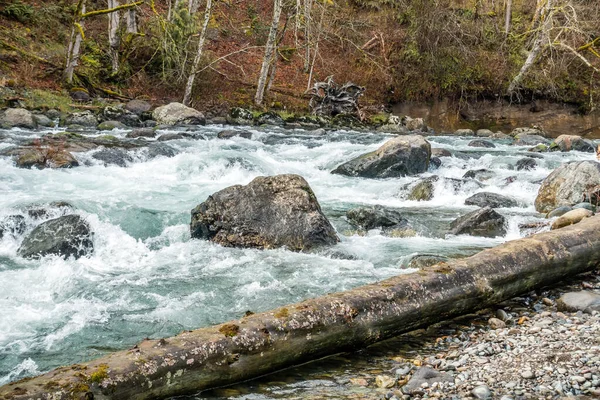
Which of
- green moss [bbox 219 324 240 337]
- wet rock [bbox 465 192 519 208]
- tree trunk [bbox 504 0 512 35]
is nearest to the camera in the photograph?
green moss [bbox 219 324 240 337]

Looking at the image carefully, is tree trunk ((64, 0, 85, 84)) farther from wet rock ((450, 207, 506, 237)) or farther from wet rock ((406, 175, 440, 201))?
wet rock ((450, 207, 506, 237))

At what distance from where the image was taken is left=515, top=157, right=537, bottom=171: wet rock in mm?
13758

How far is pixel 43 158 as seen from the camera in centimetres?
1200

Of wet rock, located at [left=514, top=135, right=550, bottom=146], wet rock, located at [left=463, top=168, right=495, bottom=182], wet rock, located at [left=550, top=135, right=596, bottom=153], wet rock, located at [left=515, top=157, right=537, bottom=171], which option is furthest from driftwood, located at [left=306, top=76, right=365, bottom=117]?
wet rock, located at [left=463, top=168, right=495, bottom=182]

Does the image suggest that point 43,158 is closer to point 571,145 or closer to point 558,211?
point 558,211

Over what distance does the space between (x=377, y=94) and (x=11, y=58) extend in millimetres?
15993

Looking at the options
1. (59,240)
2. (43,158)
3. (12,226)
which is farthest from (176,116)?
(59,240)

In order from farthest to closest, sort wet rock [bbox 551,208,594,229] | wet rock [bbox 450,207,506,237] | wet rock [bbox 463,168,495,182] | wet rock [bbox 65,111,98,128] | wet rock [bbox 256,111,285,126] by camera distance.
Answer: wet rock [bbox 256,111,285,126] < wet rock [bbox 65,111,98,128] < wet rock [bbox 463,168,495,182] < wet rock [bbox 450,207,506,237] < wet rock [bbox 551,208,594,229]

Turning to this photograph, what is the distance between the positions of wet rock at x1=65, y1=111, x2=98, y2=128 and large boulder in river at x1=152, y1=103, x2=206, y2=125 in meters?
2.19

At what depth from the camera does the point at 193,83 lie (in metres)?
23.0

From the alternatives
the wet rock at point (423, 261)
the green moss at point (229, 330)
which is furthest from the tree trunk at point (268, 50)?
the green moss at point (229, 330)

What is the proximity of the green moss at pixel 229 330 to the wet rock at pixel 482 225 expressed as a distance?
5707 millimetres

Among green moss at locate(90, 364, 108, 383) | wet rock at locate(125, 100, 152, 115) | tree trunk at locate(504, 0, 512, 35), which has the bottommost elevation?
green moss at locate(90, 364, 108, 383)

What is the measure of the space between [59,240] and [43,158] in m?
5.44
